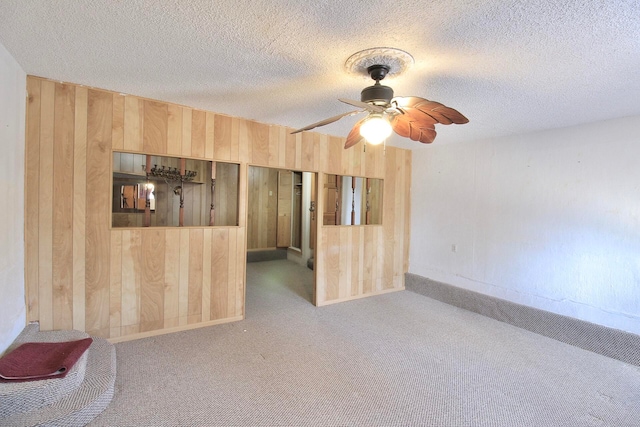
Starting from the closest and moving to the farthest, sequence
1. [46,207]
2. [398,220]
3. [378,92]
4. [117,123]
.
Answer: [378,92]
[46,207]
[117,123]
[398,220]

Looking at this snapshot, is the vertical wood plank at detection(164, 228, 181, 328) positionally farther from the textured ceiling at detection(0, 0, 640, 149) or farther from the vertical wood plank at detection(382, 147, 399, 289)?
the vertical wood plank at detection(382, 147, 399, 289)

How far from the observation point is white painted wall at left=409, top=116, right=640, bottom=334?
9.13 feet

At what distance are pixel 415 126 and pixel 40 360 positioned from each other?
116 inches

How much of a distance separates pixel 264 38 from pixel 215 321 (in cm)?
273

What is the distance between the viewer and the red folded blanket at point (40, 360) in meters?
1.78

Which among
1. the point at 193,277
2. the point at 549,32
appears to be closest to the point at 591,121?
the point at 549,32

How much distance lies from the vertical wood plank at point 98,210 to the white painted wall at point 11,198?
1.34 feet

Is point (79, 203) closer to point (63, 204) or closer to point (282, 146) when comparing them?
point (63, 204)

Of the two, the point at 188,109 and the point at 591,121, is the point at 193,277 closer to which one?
the point at 188,109

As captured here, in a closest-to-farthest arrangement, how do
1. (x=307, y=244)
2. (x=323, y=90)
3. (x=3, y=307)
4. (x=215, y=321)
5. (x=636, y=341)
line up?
(x=3, y=307)
(x=323, y=90)
(x=636, y=341)
(x=215, y=321)
(x=307, y=244)

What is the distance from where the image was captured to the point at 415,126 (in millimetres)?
2041

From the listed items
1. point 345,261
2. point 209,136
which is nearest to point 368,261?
point 345,261

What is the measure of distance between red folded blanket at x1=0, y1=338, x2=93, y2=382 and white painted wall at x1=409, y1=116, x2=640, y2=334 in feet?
13.6

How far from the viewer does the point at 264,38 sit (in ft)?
5.48
